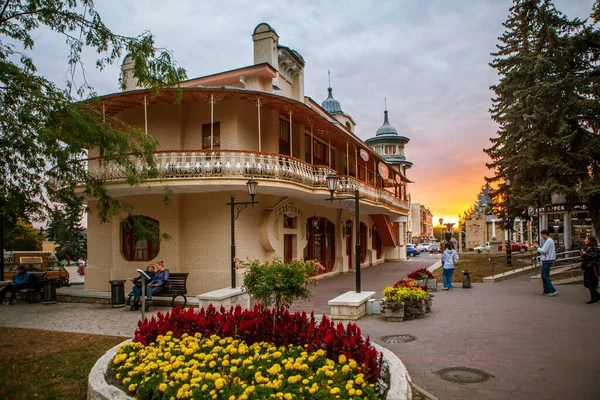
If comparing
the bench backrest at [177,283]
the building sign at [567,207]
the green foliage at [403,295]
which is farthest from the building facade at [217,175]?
the building sign at [567,207]

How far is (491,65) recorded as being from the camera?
2591 cm

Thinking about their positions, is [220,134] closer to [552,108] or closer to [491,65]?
[552,108]

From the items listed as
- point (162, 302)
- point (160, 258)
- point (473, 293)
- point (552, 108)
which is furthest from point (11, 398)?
point (552, 108)

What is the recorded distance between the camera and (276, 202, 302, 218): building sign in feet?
56.6

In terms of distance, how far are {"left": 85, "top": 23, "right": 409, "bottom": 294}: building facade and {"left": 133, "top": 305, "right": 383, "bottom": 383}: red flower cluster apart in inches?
290

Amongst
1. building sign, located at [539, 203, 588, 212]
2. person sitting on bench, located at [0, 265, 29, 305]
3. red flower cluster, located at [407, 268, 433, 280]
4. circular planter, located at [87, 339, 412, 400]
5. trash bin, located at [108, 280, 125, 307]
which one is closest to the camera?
circular planter, located at [87, 339, 412, 400]

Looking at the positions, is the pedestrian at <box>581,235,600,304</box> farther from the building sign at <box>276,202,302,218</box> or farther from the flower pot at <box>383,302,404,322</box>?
the building sign at <box>276,202,302,218</box>

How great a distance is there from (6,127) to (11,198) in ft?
4.57

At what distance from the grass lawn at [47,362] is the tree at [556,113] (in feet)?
62.8

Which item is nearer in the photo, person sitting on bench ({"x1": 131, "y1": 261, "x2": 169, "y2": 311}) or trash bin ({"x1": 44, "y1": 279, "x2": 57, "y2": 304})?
person sitting on bench ({"x1": 131, "y1": 261, "x2": 169, "y2": 311})

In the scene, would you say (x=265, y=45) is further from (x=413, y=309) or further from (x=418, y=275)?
(x=413, y=309)

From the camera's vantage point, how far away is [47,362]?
294 inches

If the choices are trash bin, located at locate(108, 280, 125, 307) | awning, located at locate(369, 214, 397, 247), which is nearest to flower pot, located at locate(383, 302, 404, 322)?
trash bin, located at locate(108, 280, 125, 307)

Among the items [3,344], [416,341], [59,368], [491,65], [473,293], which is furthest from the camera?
[491,65]
